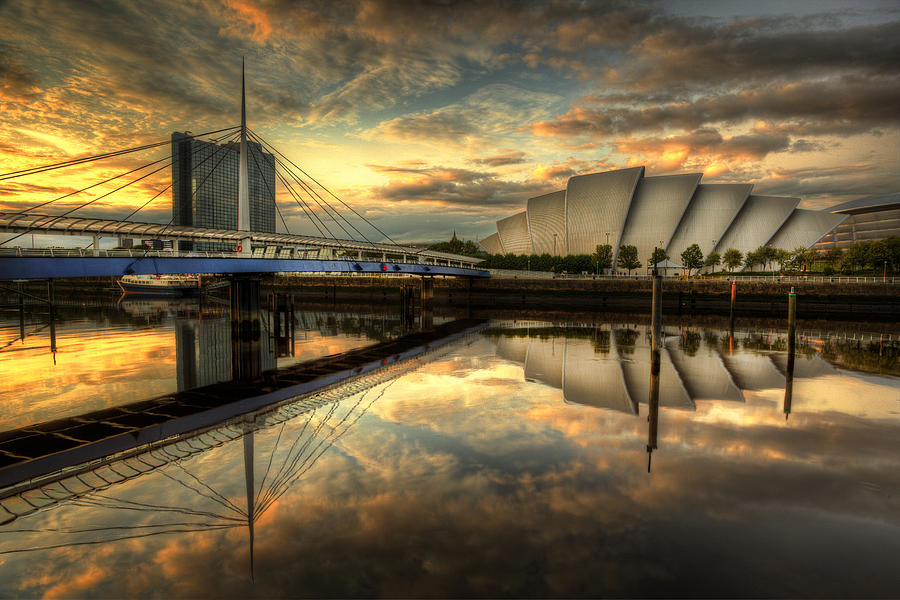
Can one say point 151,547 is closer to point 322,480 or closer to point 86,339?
point 322,480

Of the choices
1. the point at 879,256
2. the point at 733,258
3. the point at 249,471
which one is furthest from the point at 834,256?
the point at 249,471

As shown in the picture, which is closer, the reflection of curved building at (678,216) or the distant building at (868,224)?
the reflection of curved building at (678,216)

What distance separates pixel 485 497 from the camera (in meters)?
6.48

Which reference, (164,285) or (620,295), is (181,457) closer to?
(620,295)

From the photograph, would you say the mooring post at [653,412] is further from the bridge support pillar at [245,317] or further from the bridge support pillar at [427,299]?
the bridge support pillar at [427,299]

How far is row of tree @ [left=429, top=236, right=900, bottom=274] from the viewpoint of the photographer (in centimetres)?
5706

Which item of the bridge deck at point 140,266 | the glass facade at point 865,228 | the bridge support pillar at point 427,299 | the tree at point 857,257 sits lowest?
the bridge support pillar at point 427,299

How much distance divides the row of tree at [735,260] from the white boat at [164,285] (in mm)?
44104

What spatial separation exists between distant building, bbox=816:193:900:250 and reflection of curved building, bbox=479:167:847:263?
5.95 metres

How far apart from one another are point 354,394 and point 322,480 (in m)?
5.41

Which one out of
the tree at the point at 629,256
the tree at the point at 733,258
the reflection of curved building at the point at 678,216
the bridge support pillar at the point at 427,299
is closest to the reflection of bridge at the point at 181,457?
the bridge support pillar at the point at 427,299

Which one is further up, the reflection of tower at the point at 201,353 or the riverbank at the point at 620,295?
the riverbank at the point at 620,295

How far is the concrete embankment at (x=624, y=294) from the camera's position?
38406 mm

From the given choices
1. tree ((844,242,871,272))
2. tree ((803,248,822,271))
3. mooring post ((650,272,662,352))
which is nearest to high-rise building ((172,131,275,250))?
mooring post ((650,272,662,352))
